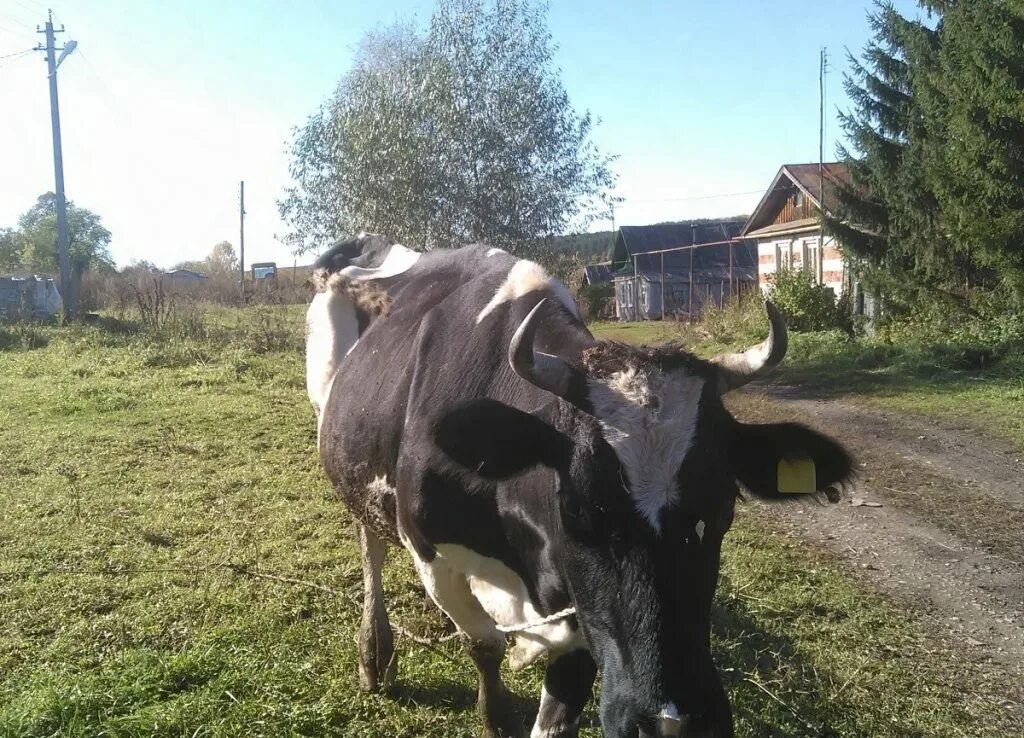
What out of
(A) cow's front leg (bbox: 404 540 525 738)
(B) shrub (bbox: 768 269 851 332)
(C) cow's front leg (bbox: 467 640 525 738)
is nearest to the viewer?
(A) cow's front leg (bbox: 404 540 525 738)

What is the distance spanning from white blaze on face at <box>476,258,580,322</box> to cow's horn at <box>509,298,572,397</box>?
846mm

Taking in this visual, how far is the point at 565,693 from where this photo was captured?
10.4 feet

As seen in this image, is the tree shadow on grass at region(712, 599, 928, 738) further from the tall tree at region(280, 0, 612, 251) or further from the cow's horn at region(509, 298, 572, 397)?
the tall tree at region(280, 0, 612, 251)

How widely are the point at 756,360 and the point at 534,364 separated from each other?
71 cm

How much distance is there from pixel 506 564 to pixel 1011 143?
45.3ft

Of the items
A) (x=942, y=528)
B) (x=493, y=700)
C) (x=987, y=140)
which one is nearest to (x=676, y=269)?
(x=987, y=140)

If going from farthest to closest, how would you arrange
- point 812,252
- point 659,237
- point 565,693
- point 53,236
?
Result: point 53,236, point 659,237, point 812,252, point 565,693

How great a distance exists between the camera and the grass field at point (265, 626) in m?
3.72

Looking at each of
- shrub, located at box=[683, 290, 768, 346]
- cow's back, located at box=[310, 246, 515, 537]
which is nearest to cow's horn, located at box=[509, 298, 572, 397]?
cow's back, located at box=[310, 246, 515, 537]

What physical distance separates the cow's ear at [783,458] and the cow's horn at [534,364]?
63cm

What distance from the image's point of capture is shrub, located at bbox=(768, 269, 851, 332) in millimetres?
17672

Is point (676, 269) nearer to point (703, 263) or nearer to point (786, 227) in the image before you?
point (703, 263)

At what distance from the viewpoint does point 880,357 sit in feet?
45.9

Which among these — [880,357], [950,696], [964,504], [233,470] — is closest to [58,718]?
[950,696]
